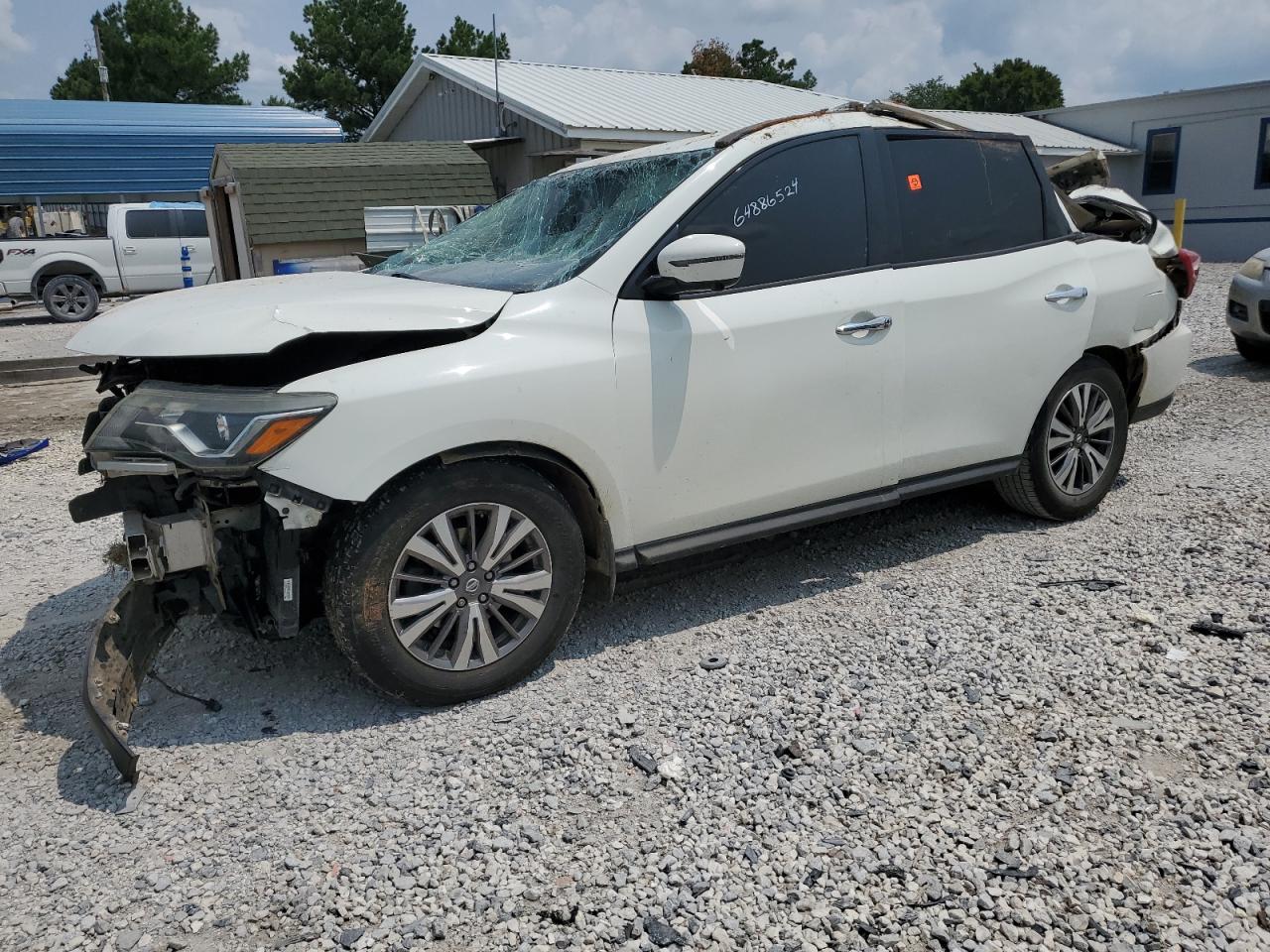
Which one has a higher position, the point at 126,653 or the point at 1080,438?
the point at 1080,438

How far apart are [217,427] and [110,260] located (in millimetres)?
18304

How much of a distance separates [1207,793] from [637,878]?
1.58 meters

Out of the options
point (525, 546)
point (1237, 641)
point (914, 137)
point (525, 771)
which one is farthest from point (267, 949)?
point (914, 137)

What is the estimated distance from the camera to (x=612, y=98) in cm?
1800

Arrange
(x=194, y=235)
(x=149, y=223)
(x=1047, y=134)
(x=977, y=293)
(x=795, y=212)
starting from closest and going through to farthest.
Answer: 1. (x=795, y=212)
2. (x=977, y=293)
3. (x=149, y=223)
4. (x=194, y=235)
5. (x=1047, y=134)

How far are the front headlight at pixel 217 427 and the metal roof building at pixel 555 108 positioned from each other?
1342cm

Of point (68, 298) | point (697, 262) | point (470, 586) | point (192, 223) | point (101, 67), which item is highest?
point (101, 67)

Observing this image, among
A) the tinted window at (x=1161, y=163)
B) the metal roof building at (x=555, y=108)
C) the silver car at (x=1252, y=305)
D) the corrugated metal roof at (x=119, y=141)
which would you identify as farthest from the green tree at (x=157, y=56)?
the silver car at (x=1252, y=305)

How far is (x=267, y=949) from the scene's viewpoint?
7.68ft

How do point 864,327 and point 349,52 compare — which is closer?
point 864,327

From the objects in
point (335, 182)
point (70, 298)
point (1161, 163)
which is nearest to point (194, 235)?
point (70, 298)

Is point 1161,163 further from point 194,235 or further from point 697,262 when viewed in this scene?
point 697,262

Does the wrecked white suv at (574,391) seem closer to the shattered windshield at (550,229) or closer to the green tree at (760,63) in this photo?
the shattered windshield at (550,229)

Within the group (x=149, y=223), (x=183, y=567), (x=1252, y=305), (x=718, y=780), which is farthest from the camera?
(x=149, y=223)
